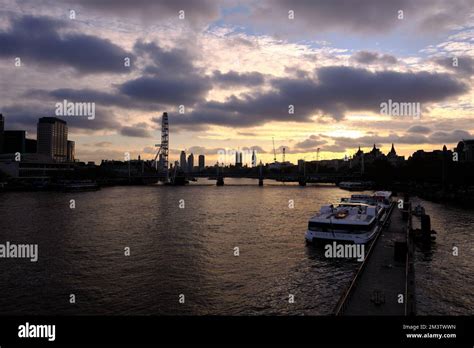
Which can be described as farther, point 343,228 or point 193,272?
point 343,228

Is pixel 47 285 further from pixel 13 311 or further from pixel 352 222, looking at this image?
pixel 352 222

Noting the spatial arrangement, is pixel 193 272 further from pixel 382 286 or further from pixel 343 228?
pixel 343 228

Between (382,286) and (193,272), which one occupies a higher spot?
(382,286)

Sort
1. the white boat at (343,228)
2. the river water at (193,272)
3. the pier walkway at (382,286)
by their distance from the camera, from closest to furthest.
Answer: the pier walkway at (382,286) → the river water at (193,272) → the white boat at (343,228)

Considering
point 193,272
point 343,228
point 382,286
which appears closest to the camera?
point 382,286

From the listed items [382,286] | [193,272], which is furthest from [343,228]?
[193,272]

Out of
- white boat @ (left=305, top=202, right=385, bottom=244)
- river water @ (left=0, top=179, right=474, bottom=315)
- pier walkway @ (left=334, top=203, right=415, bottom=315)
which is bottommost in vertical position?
river water @ (left=0, top=179, right=474, bottom=315)

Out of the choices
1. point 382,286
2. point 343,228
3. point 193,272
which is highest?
point 343,228

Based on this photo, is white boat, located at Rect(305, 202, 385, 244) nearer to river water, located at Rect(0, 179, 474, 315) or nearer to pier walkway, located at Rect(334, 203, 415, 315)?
river water, located at Rect(0, 179, 474, 315)

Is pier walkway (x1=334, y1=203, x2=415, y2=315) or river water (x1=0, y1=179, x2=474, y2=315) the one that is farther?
river water (x1=0, y1=179, x2=474, y2=315)

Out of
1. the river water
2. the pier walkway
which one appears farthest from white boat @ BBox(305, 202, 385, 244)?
the pier walkway

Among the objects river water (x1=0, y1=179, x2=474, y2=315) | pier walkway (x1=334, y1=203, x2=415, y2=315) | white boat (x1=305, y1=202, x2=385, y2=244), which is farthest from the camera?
white boat (x1=305, y1=202, x2=385, y2=244)

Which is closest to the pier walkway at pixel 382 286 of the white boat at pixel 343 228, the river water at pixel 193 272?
the river water at pixel 193 272

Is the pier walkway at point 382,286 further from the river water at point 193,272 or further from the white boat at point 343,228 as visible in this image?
the white boat at point 343,228
